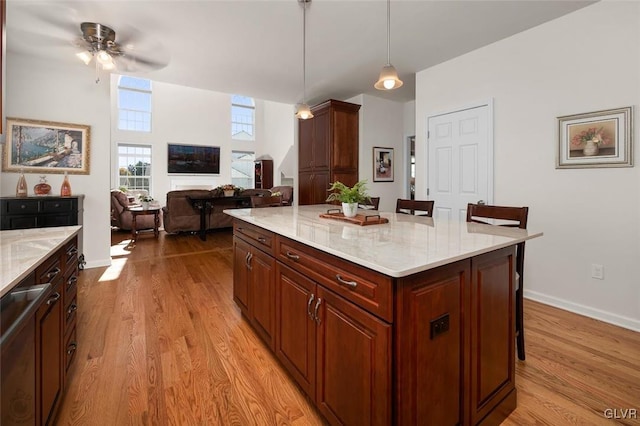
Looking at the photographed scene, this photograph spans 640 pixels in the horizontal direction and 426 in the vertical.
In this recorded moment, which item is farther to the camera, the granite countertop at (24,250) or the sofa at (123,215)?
the sofa at (123,215)

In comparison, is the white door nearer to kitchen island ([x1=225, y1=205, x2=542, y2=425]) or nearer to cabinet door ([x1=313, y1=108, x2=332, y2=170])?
cabinet door ([x1=313, y1=108, x2=332, y2=170])

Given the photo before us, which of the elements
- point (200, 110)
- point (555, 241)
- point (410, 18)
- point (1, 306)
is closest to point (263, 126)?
point (200, 110)

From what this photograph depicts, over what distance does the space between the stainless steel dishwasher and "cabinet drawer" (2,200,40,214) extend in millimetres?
3120

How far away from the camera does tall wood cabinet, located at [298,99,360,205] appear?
479 cm

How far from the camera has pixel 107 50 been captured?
313 centimetres

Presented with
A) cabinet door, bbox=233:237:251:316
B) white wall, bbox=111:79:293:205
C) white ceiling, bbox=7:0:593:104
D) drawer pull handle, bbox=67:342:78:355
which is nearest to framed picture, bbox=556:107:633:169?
white ceiling, bbox=7:0:593:104

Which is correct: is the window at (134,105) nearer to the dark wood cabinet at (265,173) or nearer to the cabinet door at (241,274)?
the dark wood cabinet at (265,173)

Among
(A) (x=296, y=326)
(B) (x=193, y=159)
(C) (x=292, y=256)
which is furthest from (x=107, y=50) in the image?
(B) (x=193, y=159)

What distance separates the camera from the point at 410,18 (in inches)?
109

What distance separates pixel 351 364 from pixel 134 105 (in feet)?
31.9

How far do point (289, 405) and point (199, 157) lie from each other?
878 cm

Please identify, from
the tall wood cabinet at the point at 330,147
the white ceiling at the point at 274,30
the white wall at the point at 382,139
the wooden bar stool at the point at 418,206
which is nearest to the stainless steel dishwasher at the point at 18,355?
the wooden bar stool at the point at 418,206

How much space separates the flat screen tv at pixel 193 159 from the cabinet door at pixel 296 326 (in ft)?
27.0

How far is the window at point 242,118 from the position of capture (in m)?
10.1
